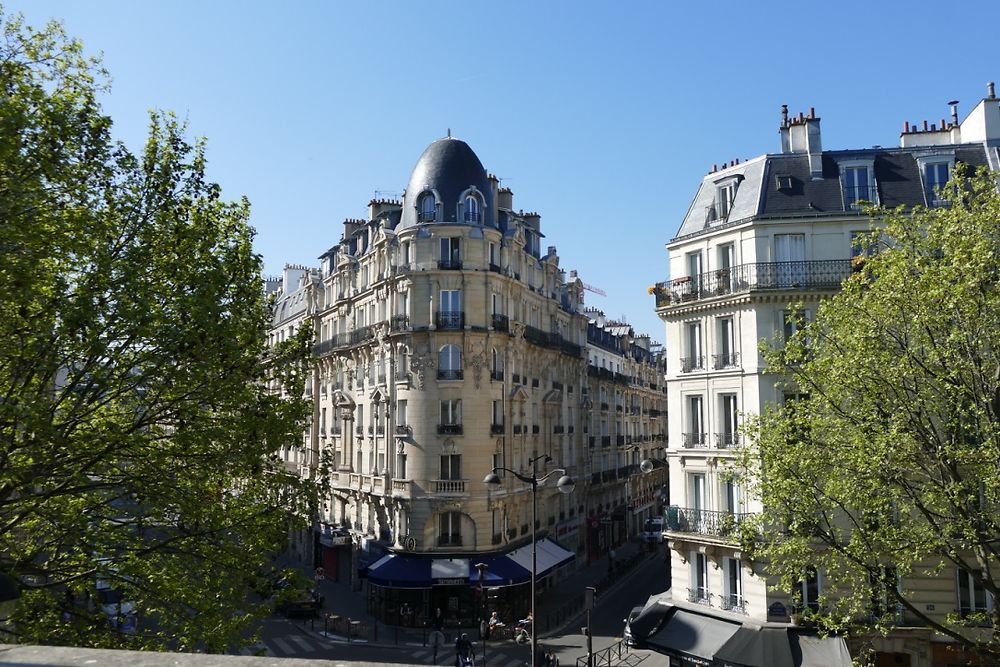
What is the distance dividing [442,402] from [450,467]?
10.5 ft

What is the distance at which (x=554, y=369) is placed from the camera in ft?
157

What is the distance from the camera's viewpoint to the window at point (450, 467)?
121 ft

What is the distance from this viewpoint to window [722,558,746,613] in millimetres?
24438

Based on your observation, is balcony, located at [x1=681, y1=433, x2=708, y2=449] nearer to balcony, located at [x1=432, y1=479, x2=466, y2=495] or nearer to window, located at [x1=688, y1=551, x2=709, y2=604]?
window, located at [x1=688, y1=551, x2=709, y2=604]

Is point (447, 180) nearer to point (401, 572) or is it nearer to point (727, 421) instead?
point (401, 572)

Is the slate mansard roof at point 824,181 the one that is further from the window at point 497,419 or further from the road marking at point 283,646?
the road marking at point 283,646

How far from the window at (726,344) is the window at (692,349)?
2.62ft

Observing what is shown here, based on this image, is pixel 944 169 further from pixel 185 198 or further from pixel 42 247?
pixel 42 247

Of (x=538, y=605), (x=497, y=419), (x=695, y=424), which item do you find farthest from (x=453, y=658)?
(x=695, y=424)

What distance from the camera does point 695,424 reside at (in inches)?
1058

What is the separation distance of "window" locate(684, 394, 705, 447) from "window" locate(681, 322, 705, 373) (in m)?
1.07

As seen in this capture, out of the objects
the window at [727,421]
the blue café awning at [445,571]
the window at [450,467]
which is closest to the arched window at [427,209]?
the window at [450,467]

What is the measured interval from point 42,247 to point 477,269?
88.6 feet

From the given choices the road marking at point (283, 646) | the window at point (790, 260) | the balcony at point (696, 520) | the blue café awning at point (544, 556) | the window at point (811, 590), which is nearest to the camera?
the window at point (811, 590)
